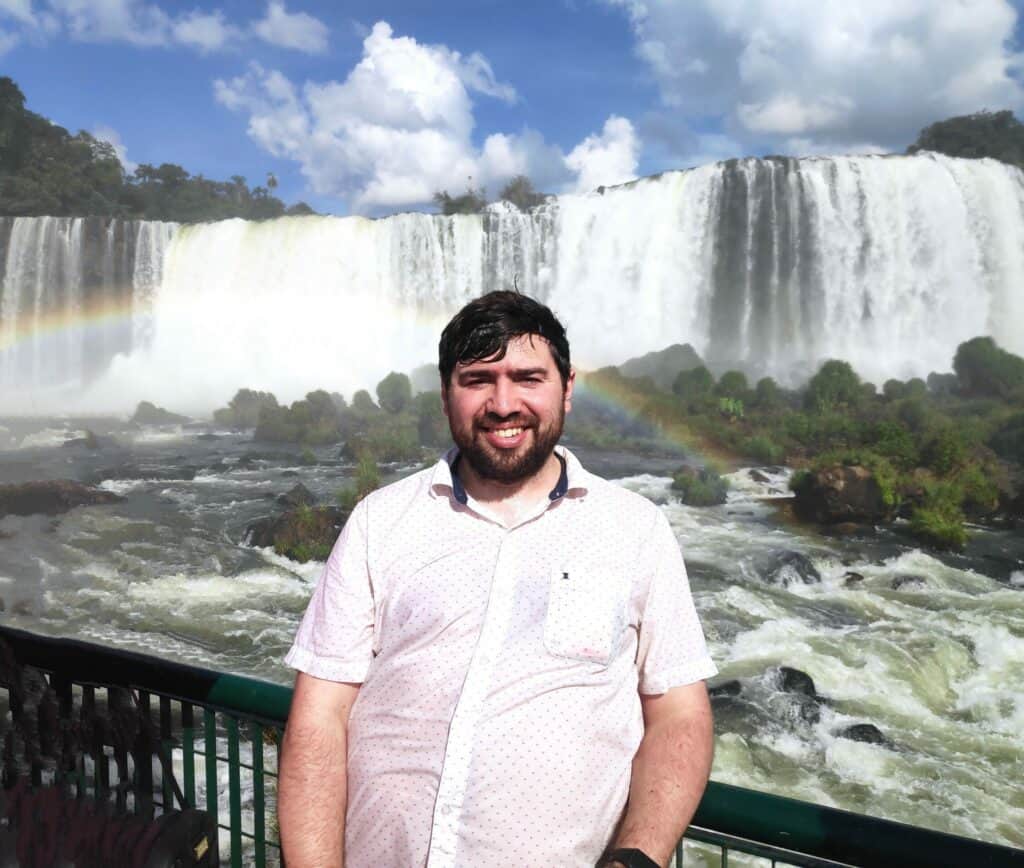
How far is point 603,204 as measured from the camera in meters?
15.6

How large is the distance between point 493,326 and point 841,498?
11220 mm

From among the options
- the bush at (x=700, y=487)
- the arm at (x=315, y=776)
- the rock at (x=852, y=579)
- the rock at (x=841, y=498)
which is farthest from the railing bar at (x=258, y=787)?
the bush at (x=700, y=487)

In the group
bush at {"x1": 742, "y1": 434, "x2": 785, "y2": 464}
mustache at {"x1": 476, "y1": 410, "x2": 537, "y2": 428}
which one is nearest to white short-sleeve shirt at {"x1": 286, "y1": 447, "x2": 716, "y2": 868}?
mustache at {"x1": 476, "y1": 410, "x2": 537, "y2": 428}

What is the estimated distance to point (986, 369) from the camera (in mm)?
13438

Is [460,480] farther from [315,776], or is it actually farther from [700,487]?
[700,487]

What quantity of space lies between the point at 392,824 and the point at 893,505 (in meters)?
11.2

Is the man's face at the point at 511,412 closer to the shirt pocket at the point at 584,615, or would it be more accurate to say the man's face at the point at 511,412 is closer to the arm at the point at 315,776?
the shirt pocket at the point at 584,615

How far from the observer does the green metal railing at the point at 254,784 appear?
1277 millimetres

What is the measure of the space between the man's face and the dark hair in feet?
0.04

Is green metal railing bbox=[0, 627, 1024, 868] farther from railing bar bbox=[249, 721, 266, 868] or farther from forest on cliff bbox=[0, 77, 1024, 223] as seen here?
forest on cliff bbox=[0, 77, 1024, 223]

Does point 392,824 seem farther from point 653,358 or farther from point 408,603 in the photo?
point 653,358

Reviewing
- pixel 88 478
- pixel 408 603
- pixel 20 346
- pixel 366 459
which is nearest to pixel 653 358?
pixel 366 459

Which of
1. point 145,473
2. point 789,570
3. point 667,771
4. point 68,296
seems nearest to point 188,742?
point 667,771

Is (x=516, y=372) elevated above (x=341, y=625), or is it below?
above
